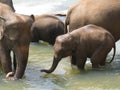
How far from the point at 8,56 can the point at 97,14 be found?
1851 mm

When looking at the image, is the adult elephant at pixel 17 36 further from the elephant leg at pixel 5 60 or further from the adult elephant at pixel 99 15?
the adult elephant at pixel 99 15

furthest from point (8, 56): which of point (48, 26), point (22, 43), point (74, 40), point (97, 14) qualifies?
point (48, 26)

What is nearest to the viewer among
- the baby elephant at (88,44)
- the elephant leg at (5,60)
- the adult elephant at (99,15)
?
the elephant leg at (5,60)

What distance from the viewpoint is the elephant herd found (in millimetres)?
7688

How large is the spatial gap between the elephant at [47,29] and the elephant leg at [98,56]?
2.23 meters

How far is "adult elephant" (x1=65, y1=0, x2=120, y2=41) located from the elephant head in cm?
72

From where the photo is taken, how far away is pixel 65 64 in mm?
9047

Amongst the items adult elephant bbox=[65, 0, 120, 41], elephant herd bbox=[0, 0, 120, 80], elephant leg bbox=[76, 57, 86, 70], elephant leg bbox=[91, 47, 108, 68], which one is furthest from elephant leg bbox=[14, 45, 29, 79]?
adult elephant bbox=[65, 0, 120, 41]

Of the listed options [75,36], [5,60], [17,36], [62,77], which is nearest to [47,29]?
[75,36]

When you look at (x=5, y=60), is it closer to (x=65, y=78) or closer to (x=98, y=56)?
(x=65, y=78)

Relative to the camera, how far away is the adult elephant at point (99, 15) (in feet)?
30.0

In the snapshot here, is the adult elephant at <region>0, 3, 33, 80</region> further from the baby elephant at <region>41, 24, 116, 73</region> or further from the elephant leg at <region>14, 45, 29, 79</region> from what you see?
the baby elephant at <region>41, 24, 116, 73</region>

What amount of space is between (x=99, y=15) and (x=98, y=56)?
2.67 ft

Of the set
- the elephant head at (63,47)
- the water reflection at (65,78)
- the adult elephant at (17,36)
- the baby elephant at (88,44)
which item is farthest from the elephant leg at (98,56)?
the adult elephant at (17,36)
